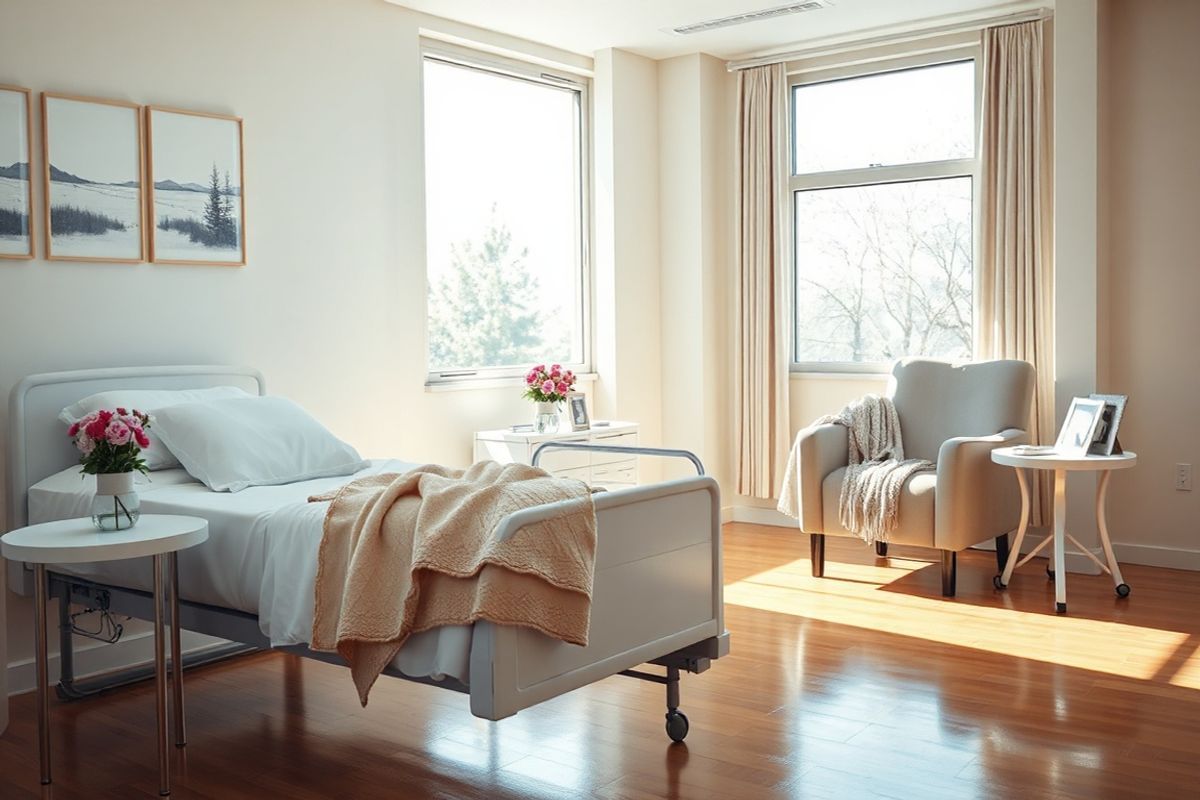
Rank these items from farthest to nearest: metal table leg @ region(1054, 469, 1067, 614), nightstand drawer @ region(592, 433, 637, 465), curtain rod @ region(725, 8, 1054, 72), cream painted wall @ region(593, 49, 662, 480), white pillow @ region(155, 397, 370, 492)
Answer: cream painted wall @ region(593, 49, 662, 480), nightstand drawer @ region(592, 433, 637, 465), curtain rod @ region(725, 8, 1054, 72), metal table leg @ region(1054, 469, 1067, 614), white pillow @ region(155, 397, 370, 492)

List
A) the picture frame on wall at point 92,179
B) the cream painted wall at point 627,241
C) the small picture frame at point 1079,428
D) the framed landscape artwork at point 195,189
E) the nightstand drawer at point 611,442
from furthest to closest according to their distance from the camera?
the cream painted wall at point 627,241 → the nightstand drawer at point 611,442 → the small picture frame at point 1079,428 → the framed landscape artwork at point 195,189 → the picture frame on wall at point 92,179

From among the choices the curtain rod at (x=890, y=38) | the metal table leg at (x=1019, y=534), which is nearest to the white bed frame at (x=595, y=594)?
the metal table leg at (x=1019, y=534)

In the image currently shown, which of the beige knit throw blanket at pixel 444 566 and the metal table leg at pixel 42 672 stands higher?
the beige knit throw blanket at pixel 444 566

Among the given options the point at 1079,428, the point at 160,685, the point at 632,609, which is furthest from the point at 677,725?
the point at 1079,428

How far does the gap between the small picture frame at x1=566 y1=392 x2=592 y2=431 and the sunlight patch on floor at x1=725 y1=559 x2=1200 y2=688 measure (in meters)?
1.14

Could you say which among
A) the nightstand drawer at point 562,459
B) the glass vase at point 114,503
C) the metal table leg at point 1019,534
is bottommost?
the metal table leg at point 1019,534

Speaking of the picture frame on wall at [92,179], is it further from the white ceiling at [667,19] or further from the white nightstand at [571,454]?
the white nightstand at [571,454]

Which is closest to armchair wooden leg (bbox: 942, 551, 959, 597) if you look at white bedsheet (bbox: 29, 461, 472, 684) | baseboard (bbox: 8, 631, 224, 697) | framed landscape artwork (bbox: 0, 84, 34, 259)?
white bedsheet (bbox: 29, 461, 472, 684)

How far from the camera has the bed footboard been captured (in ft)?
8.27

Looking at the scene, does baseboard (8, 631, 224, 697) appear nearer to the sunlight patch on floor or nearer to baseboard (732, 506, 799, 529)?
the sunlight patch on floor

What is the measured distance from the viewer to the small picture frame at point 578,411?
5711 mm

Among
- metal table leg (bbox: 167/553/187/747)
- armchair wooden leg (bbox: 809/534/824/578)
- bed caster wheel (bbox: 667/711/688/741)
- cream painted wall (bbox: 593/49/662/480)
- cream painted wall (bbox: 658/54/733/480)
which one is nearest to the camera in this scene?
metal table leg (bbox: 167/553/187/747)

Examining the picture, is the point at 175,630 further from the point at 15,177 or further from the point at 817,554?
the point at 817,554

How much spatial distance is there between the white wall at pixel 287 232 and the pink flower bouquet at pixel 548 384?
28 centimetres
